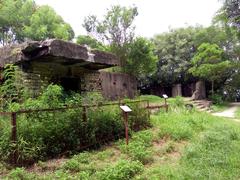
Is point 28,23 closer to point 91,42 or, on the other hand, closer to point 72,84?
point 91,42

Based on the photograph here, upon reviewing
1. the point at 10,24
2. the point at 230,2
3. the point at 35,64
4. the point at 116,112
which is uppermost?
the point at 10,24

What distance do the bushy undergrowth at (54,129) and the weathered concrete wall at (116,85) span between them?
5.81 meters

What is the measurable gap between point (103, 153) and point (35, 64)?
9.61 feet

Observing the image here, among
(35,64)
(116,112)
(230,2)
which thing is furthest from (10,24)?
(230,2)

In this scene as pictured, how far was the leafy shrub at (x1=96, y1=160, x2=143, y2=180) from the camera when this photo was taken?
3367 millimetres

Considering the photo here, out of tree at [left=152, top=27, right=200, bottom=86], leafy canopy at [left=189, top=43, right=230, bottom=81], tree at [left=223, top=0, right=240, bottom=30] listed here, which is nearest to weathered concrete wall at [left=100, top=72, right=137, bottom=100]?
leafy canopy at [left=189, top=43, right=230, bottom=81]

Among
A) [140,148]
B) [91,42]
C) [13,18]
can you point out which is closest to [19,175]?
[140,148]

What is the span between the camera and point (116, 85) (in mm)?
12453

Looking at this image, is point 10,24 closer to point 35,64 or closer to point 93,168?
point 35,64

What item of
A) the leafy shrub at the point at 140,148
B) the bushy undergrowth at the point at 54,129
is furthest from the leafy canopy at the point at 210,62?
the bushy undergrowth at the point at 54,129

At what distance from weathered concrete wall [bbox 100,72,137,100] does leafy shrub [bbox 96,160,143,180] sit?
24.2 feet

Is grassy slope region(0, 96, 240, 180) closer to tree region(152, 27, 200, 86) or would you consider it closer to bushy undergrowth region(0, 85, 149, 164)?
bushy undergrowth region(0, 85, 149, 164)

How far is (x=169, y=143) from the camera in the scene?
206 inches

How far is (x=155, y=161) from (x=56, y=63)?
3.66 meters
